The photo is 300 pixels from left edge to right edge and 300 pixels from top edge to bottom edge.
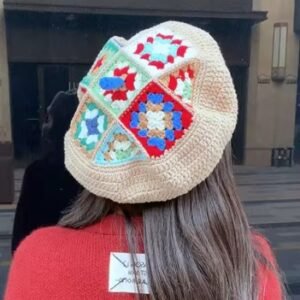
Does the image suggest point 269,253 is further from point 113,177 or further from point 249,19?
point 249,19

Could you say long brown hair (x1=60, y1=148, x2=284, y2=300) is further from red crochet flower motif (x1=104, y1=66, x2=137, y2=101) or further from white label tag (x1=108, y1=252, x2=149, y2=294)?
red crochet flower motif (x1=104, y1=66, x2=137, y2=101)

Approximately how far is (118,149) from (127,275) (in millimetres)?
220

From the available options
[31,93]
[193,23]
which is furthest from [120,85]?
[193,23]

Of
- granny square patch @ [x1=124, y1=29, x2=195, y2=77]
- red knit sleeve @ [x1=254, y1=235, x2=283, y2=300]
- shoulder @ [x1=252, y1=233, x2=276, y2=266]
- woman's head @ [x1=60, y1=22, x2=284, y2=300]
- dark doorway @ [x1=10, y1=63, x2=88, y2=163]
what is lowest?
dark doorway @ [x1=10, y1=63, x2=88, y2=163]

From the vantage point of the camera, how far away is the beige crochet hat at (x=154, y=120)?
0.84 m

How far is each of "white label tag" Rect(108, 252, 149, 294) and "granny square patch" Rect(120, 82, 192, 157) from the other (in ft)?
0.63

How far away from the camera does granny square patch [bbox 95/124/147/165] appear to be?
84cm

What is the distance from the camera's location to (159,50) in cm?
87

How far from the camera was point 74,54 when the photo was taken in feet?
31.8

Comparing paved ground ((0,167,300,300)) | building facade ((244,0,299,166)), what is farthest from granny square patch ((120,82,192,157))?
building facade ((244,0,299,166))

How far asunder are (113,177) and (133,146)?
0.07m

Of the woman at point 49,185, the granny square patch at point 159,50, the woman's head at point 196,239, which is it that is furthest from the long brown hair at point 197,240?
the woman at point 49,185

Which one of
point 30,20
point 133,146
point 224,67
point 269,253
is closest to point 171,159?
point 133,146

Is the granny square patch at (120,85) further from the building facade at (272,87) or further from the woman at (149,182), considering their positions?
the building facade at (272,87)
